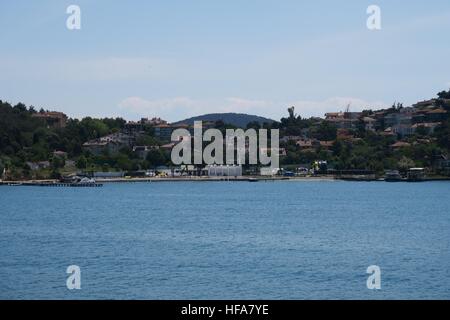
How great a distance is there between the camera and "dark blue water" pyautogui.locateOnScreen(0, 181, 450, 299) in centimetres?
2175

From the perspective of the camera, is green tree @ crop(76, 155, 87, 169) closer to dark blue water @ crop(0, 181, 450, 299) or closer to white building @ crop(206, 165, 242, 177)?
white building @ crop(206, 165, 242, 177)

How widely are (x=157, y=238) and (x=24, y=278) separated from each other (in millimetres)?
10928

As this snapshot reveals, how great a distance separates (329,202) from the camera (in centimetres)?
6306

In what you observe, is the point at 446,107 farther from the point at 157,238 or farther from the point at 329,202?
the point at 157,238

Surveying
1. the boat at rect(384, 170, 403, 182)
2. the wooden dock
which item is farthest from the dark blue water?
the boat at rect(384, 170, 403, 182)

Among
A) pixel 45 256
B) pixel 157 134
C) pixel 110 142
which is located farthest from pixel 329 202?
pixel 157 134

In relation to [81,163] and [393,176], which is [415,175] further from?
[81,163]

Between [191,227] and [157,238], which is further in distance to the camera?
[191,227]

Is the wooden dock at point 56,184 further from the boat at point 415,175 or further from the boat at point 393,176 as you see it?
the boat at point 415,175

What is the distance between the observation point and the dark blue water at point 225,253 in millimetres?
21750

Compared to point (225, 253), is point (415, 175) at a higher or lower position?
higher

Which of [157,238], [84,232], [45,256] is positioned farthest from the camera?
[84,232]

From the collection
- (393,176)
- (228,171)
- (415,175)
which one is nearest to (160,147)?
(228,171)

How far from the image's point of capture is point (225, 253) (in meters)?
28.8
